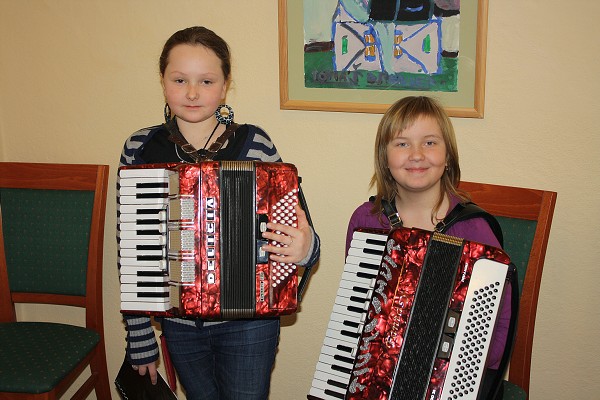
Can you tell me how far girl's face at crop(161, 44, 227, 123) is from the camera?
6.06ft

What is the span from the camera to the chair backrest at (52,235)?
2.59 meters

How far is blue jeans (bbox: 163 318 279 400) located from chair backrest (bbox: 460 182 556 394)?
2.69 ft

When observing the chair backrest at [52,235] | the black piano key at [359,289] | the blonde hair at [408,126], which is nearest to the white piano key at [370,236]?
the black piano key at [359,289]

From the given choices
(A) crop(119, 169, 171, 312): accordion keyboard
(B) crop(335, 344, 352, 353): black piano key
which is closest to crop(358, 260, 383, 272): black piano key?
(B) crop(335, 344, 352, 353): black piano key

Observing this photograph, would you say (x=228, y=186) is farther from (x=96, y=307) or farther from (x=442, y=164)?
(x=96, y=307)

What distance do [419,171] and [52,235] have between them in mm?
1570

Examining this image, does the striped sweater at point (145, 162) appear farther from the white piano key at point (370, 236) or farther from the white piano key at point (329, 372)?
the white piano key at point (329, 372)

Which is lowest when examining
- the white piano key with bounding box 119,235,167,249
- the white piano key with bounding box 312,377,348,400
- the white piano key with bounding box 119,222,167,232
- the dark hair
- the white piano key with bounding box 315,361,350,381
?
the white piano key with bounding box 312,377,348,400

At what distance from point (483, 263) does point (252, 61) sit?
140 centimetres

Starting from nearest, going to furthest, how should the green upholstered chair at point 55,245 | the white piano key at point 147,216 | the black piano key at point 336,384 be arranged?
the black piano key at point 336,384 → the white piano key at point 147,216 → the green upholstered chair at point 55,245

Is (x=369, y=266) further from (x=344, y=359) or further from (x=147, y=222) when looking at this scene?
(x=147, y=222)

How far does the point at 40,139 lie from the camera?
288cm

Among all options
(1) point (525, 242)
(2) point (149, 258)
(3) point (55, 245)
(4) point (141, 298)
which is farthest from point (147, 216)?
(1) point (525, 242)

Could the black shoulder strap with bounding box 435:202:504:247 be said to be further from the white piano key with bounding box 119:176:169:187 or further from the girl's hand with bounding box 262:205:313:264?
the white piano key with bounding box 119:176:169:187
